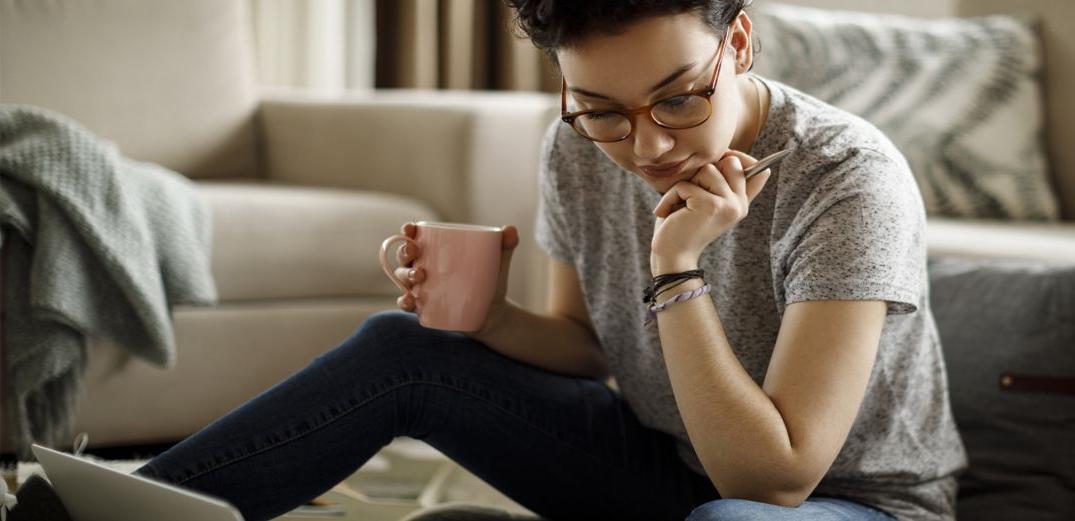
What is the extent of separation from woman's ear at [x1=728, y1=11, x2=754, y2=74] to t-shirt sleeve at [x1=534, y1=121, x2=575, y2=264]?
276mm

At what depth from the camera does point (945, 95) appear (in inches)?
84.7

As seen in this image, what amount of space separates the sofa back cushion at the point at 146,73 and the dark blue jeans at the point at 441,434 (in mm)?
1409

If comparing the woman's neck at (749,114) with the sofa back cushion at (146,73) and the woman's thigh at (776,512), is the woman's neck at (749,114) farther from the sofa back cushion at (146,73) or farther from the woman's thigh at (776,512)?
the sofa back cushion at (146,73)

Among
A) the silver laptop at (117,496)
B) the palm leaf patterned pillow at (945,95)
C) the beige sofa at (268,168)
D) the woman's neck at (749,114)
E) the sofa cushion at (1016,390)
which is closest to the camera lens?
the silver laptop at (117,496)

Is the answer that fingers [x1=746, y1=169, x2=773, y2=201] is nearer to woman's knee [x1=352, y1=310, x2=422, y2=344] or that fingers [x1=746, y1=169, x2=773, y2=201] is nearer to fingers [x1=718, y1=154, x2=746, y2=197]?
fingers [x1=718, y1=154, x2=746, y2=197]

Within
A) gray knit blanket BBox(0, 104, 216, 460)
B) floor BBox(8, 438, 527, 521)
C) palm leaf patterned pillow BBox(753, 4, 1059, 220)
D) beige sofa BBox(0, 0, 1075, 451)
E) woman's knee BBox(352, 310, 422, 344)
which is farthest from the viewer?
palm leaf patterned pillow BBox(753, 4, 1059, 220)

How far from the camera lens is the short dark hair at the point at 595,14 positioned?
37.3 inches

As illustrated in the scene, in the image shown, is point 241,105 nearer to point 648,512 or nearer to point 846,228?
point 648,512

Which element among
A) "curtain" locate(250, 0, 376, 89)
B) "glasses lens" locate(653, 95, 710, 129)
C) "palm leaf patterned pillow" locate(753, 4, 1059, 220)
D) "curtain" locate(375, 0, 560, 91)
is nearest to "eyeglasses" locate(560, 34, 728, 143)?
"glasses lens" locate(653, 95, 710, 129)

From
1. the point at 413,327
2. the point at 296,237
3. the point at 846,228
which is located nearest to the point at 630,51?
the point at 846,228

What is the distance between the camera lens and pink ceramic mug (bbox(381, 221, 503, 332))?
112 centimetres

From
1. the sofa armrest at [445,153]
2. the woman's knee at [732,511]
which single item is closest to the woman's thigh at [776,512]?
the woman's knee at [732,511]

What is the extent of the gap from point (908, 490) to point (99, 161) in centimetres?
133

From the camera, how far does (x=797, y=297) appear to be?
0.99 m
